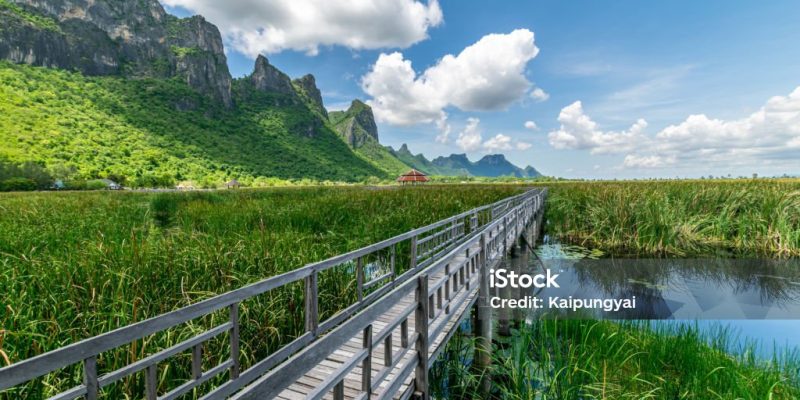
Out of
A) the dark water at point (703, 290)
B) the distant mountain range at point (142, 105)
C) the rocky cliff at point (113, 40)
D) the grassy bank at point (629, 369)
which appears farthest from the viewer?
the rocky cliff at point (113, 40)

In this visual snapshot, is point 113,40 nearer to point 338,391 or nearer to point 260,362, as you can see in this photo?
point 260,362

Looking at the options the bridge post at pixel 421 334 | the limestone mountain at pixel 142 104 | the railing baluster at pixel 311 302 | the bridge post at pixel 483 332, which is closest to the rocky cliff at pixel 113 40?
the limestone mountain at pixel 142 104

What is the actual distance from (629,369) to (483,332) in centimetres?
216

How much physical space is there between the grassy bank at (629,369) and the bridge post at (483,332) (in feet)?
0.55

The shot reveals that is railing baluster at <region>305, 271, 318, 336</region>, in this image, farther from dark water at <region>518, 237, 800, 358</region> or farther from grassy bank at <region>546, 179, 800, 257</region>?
grassy bank at <region>546, 179, 800, 257</region>

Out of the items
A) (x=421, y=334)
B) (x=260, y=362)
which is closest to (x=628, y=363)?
(x=421, y=334)

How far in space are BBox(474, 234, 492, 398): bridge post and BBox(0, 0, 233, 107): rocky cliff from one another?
147611mm

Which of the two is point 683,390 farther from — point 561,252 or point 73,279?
point 561,252

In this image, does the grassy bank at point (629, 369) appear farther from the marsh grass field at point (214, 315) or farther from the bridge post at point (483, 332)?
the bridge post at point (483, 332)

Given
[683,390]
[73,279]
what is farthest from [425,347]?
[73,279]

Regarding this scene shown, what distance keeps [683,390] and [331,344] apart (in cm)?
489

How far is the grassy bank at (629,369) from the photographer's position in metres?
4.02

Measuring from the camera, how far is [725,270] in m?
10.6

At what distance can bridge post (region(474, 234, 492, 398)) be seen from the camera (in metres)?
4.51
